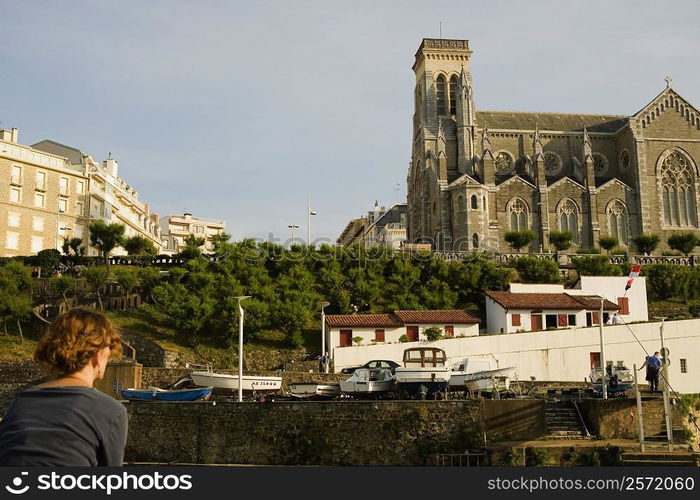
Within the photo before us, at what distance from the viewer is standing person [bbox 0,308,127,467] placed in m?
4.44

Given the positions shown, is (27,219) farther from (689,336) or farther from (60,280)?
(689,336)

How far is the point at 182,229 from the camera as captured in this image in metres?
141

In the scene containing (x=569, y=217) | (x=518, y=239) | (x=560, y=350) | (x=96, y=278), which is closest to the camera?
(x=560, y=350)

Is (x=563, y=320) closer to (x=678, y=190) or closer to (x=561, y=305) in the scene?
(x=561, y=305)

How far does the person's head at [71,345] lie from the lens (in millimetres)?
4730

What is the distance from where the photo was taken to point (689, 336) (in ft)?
148

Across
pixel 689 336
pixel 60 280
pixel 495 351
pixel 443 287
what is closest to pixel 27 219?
pixel 60 280

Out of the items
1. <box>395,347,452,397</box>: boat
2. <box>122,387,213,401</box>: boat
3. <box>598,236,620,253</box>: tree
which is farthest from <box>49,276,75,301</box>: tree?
<box>598,236,620,253</box>: tree

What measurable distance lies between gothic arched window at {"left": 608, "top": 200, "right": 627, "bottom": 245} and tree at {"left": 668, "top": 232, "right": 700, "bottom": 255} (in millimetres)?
7715

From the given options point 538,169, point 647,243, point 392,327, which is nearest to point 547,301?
point 392,327

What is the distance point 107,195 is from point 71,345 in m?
90.0

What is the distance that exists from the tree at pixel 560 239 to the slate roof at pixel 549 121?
22516mm

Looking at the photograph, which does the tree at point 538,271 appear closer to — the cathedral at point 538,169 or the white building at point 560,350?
the cathedral at point 538,169

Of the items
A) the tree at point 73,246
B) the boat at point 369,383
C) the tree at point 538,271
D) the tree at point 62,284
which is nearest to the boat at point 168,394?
the boat at point 369,383
